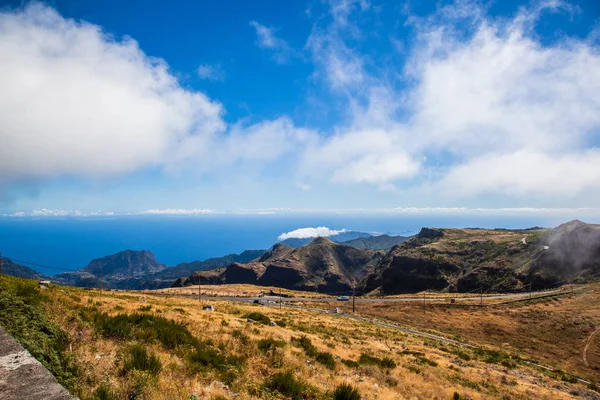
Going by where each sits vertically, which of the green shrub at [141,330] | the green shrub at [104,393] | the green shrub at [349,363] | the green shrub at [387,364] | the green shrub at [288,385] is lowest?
→ the green shrub at [387,364]

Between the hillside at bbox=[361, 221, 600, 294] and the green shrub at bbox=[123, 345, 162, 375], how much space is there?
420 feet

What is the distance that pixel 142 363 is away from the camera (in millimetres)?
8430

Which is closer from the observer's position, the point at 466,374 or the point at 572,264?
the point at 466,374

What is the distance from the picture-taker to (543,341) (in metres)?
44.6

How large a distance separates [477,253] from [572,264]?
39046mm

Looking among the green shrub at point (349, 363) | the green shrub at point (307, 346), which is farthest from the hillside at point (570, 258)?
the green shrub at point (307, 346)

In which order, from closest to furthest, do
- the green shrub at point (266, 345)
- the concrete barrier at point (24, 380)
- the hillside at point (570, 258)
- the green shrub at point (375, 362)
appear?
the concrete barrier at point (24, 380)
the green shrub at point (266, 345)
the green shrub at point (375, 362)
the hillside at point (570, 258)

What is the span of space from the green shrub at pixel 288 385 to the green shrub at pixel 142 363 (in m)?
3.59

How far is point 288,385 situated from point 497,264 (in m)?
145

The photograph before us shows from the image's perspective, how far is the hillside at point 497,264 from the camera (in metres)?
105

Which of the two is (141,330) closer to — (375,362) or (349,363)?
(349,363)

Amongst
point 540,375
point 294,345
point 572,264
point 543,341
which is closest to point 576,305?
point 543,341

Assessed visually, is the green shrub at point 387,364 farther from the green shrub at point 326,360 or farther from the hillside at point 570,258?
the hillside at point 570,258

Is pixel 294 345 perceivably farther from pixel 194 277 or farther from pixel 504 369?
pixel 194 277
